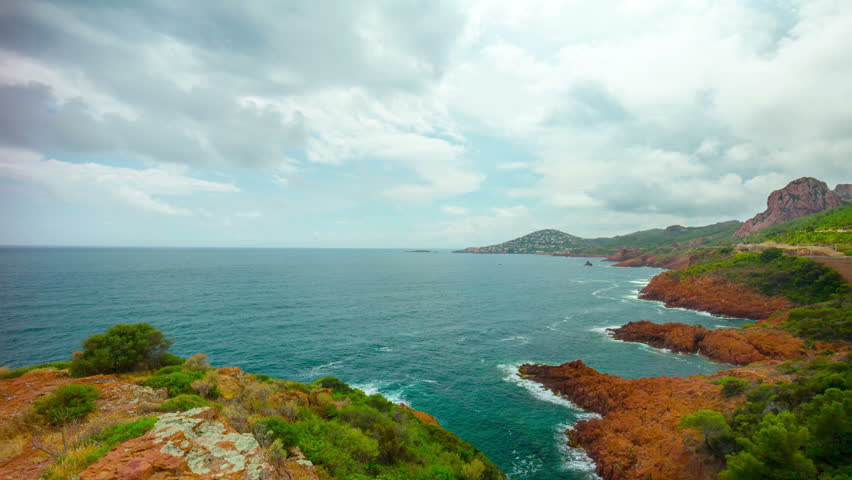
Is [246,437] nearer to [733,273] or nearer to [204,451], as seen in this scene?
[204,451]

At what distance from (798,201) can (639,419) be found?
206m

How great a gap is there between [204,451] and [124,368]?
51.4 ft

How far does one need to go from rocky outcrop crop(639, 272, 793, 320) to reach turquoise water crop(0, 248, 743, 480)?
17.2ft

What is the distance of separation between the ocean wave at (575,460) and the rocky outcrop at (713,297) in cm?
5678

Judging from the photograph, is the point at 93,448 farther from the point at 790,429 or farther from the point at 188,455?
the point at 790,429

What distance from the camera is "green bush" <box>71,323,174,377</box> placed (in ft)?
57.2

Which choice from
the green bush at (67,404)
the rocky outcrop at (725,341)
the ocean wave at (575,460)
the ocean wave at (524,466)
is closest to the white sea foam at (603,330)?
the rocky outcrop at (725,341)

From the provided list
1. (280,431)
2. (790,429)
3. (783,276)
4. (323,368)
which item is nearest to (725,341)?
(790,429)

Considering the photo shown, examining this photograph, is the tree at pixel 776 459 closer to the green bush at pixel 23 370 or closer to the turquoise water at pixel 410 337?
the turquoise water at pixel 410 337

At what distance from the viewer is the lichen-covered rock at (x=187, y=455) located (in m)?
7.52

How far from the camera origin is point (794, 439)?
46.5 ft

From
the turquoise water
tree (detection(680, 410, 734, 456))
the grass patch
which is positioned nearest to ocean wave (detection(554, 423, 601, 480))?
the turquoise water

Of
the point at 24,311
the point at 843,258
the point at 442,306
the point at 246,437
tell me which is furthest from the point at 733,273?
the point at 24,311

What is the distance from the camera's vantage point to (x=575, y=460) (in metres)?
22.2
